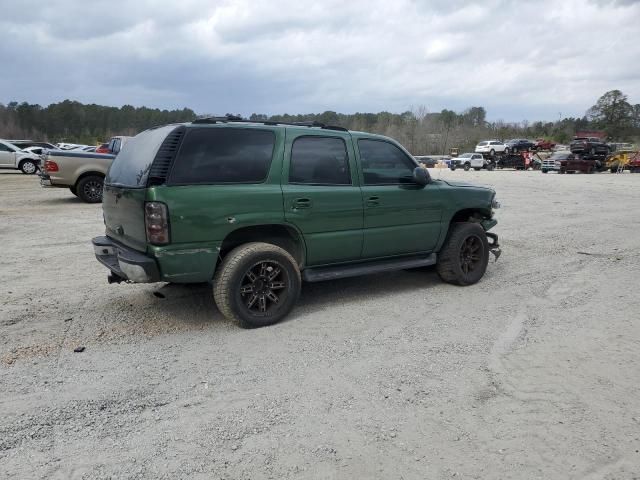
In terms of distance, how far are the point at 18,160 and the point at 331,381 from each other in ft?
93.6

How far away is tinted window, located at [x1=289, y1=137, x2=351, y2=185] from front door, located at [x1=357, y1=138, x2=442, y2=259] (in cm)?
24

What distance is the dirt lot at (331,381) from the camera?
2.69m

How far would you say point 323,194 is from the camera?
4.84 meters

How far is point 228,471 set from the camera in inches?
101

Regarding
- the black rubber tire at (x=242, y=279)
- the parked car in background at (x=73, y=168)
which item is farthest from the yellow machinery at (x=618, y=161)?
the black rubber tire at (x=242, y=279)

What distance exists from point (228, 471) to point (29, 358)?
2.25 meters

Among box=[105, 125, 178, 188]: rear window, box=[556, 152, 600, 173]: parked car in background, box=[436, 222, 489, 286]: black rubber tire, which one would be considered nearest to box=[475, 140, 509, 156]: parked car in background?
box=[556, 152, 600, 173]: parked car in background

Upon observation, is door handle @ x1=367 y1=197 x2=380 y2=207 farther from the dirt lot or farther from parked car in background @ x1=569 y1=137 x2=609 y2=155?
parked car in background @ x1=569 y1=137 x2=609 y2=155

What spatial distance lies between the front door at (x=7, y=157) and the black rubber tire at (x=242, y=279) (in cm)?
2731

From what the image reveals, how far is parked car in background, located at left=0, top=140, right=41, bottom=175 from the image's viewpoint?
85.9ft

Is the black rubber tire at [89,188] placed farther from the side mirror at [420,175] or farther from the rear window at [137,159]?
the side mirror at [420,175]

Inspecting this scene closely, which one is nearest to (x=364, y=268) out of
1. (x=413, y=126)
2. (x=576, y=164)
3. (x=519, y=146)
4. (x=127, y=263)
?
Result: (x=127, y=263)

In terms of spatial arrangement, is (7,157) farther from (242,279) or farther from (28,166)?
(242,279)

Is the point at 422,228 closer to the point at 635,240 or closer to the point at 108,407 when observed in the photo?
the point at 108,407
